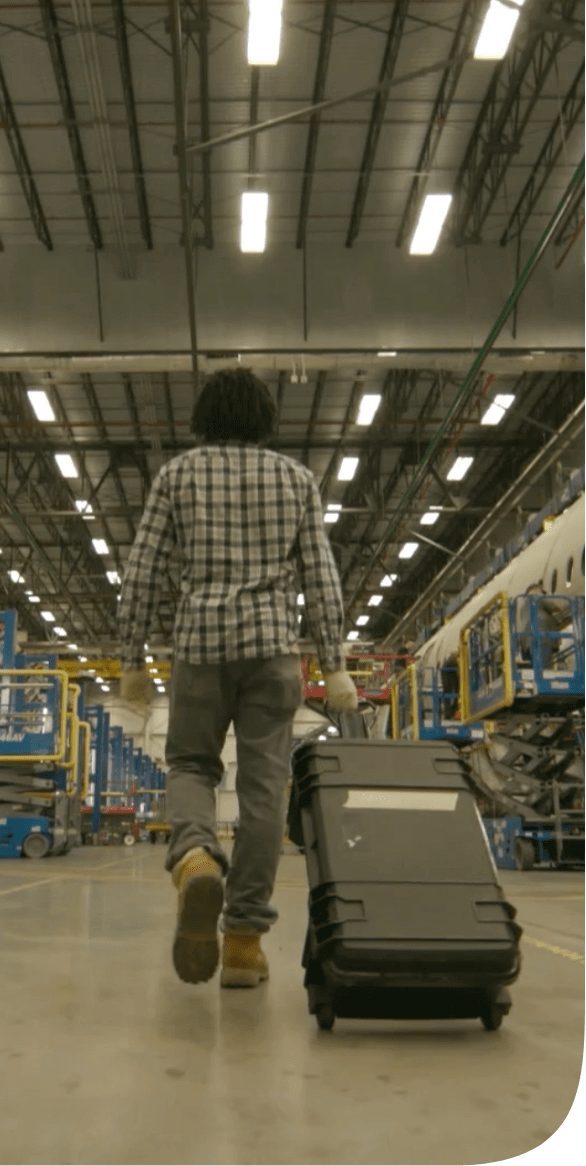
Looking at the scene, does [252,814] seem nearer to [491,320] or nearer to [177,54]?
[177,54]

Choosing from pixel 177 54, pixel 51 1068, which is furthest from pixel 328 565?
pixel 177 54

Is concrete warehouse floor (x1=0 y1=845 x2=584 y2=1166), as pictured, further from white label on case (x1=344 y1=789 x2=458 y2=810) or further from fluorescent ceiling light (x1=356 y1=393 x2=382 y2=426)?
fluorescent ceiling light (x1=356 y1=393 x2=382 y2=426)

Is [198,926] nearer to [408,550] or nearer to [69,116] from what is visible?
[69,116]

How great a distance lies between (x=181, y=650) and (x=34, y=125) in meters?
6.09

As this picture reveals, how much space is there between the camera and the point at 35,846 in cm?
1247

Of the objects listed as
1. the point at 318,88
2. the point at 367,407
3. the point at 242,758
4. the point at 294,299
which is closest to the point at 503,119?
the point at 294,299

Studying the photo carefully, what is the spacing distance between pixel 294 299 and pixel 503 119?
2693 mm

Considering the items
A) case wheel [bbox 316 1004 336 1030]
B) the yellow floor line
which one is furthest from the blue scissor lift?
case wheel [bbox 316 1004 336 1030]

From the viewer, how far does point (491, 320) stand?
1186 cm

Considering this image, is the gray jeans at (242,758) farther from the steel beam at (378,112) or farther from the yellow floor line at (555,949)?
the steel beam at (378,112)

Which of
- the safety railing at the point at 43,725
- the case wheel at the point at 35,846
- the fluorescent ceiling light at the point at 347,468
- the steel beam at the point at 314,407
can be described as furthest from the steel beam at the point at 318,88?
the fluorescent ceiling light at the point at 347,468

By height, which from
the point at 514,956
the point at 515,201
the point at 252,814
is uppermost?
the point at 515,201

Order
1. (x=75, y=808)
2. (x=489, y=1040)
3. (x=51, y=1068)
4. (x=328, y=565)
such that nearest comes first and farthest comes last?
(x=51, y=1068) < (x=489, y=1040) < (x=328, y=565) < (x=75, y=808)

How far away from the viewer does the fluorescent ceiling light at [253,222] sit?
7.85 m
